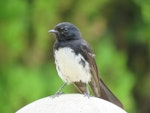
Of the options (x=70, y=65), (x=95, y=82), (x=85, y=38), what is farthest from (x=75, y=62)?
(x=85, y=38)

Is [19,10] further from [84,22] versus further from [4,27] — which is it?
[84,22]

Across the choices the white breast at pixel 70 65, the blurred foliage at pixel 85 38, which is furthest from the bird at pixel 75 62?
the blurred foliage at pixel 85 38

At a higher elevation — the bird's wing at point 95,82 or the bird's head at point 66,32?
the bird's head at point 66,32

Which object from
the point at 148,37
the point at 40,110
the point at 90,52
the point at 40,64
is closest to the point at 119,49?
the point at 148,37

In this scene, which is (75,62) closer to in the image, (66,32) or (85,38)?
(66,32)

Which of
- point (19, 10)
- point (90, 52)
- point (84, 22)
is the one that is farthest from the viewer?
point (84, 22)

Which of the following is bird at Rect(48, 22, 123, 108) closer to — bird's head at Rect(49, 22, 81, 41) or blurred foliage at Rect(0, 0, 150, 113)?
bird's head at Rect(49, 22, 81, 41)

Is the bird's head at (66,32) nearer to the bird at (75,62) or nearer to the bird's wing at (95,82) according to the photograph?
the bird at (75,62)
